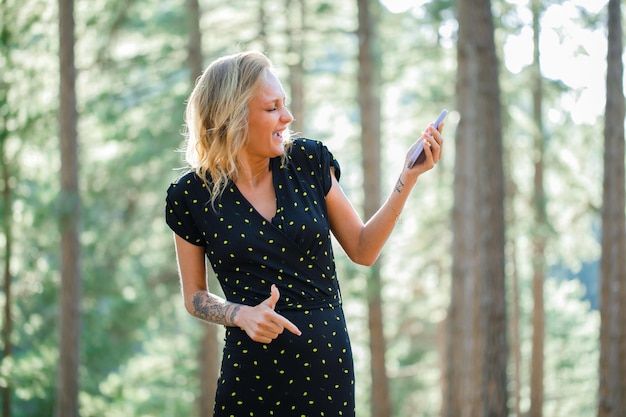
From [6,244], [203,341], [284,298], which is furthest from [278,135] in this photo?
[203,341]

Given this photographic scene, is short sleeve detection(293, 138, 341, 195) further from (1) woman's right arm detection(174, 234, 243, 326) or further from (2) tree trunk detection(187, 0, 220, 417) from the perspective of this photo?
(2) tree trunk detection(187, 0, 220, 417)

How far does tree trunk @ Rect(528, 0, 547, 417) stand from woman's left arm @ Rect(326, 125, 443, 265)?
36.7 ft

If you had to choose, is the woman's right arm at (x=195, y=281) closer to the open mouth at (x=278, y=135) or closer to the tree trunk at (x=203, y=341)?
→ the open mouth at (x=278, y=135)

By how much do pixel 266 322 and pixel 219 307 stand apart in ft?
0.91

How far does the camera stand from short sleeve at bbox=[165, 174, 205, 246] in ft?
8.96

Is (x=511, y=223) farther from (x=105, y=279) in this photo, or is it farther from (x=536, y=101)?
(x=105, y=279)

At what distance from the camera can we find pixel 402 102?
17.7 metres

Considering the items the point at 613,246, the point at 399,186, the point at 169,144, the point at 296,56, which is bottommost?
the point at 613,246

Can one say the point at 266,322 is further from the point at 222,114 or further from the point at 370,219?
the point at 222,114

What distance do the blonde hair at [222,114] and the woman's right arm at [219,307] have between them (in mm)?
228

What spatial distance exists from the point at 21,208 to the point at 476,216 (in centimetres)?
765

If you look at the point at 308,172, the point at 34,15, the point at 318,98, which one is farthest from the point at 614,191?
the point at 308,172

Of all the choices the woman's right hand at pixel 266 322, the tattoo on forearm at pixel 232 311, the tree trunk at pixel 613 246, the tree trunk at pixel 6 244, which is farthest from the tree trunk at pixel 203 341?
the woman's right hand at pixel 266 322

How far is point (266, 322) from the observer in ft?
7.85
